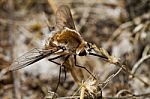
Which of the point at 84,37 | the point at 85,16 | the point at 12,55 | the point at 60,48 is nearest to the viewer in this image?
the point at 60,48

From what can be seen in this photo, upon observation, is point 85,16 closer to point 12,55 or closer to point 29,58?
point 12,55

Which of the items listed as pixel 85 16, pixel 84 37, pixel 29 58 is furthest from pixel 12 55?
pixel 29 58

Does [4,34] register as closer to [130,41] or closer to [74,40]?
[130,41]

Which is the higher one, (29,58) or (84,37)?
(84,37)

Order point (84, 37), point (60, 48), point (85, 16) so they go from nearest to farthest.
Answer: point (60, 48)
point (84, 37)
point (85, 16)

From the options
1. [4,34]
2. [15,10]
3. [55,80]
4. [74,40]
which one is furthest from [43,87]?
[74,40]

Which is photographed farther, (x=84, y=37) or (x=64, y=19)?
(x=84, y=37)

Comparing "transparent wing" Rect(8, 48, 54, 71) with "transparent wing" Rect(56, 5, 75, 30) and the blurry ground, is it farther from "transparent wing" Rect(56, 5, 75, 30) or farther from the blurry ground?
the blurry ground

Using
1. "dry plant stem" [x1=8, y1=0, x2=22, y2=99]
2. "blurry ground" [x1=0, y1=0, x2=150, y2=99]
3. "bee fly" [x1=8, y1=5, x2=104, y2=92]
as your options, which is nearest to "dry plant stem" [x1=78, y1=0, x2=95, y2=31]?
"blurry ground" [x1=0, y1=0, x2=150, y2=99]

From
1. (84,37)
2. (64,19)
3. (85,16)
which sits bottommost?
(64,19)
